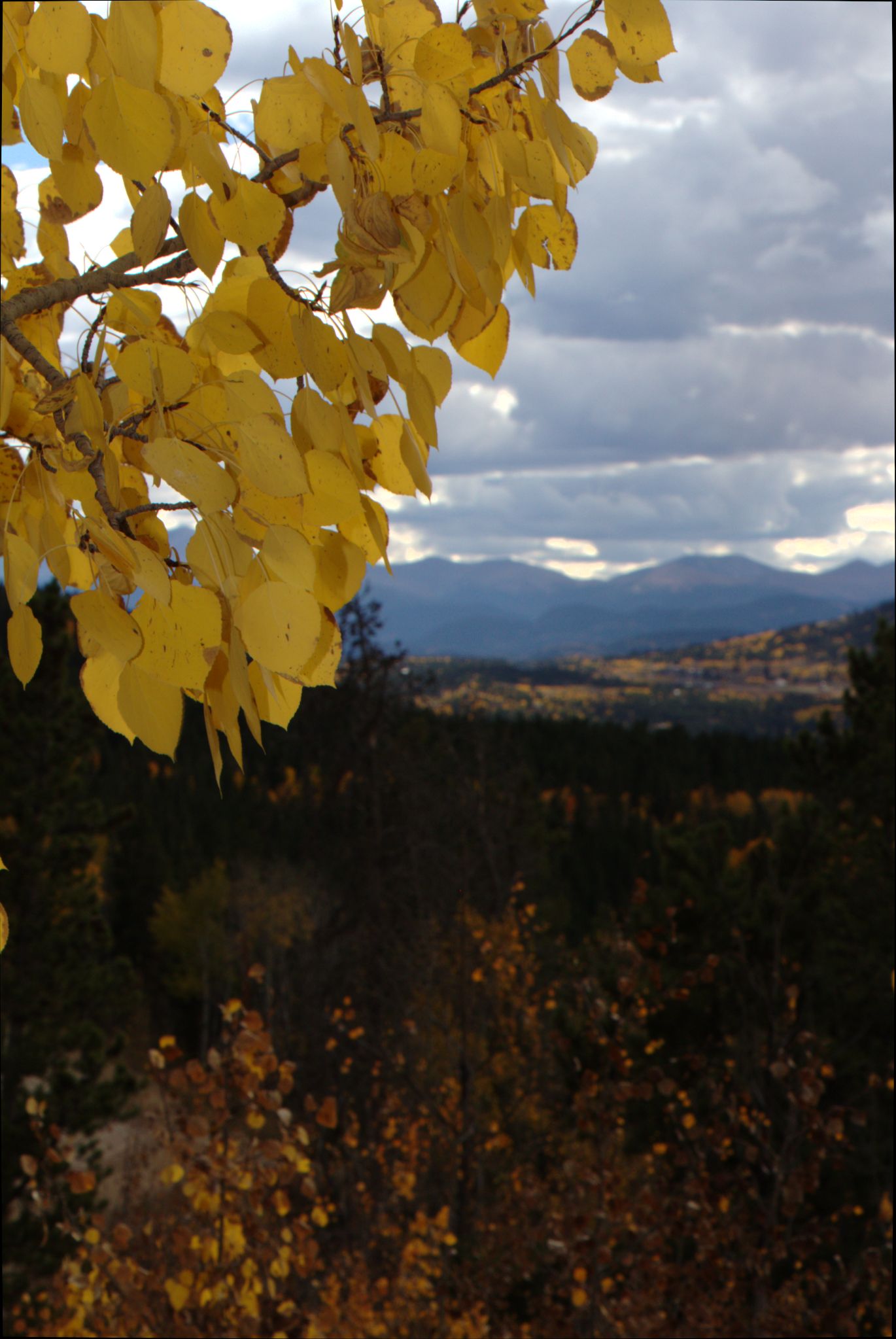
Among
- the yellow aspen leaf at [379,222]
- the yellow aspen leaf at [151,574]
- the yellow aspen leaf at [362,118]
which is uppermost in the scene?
the yellow aspen leaf at [362,118]

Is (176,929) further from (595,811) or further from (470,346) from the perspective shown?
(470,346)

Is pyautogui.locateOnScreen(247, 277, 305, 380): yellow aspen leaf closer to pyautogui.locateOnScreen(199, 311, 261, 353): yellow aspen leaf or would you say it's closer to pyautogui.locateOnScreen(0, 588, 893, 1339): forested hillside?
pyautogui.locateOnScreen(199, 311, 261, 353): yellow aspen leaf

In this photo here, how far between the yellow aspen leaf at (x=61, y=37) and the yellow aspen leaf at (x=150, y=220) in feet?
0.32

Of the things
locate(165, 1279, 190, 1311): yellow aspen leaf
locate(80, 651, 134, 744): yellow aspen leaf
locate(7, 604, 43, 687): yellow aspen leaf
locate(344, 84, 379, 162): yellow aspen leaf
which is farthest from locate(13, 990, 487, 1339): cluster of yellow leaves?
locate(344, 84, 379, 162): yellow aspen leaf

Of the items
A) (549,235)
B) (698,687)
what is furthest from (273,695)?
(698,687)

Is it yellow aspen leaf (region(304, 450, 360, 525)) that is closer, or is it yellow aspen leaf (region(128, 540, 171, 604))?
yellow aspen leaf (region(128, 540, 171, 604))

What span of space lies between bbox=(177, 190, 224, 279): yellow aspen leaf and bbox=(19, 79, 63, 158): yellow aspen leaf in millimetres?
110

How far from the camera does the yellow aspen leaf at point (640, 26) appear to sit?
94cm

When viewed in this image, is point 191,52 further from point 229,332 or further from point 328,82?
point 229,332

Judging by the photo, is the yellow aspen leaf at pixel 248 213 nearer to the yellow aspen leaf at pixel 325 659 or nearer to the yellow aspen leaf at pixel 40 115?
the yellow aspen leaf at pixel 40 115

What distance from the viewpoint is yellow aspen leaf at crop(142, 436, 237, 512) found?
0.79 meters

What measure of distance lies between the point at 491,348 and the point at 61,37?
19.4 inches

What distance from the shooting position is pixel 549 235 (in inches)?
43.9

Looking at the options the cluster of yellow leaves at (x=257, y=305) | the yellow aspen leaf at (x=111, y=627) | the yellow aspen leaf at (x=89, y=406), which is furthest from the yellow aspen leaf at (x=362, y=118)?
the yellow aspen leaf at (x=111, y=627)
